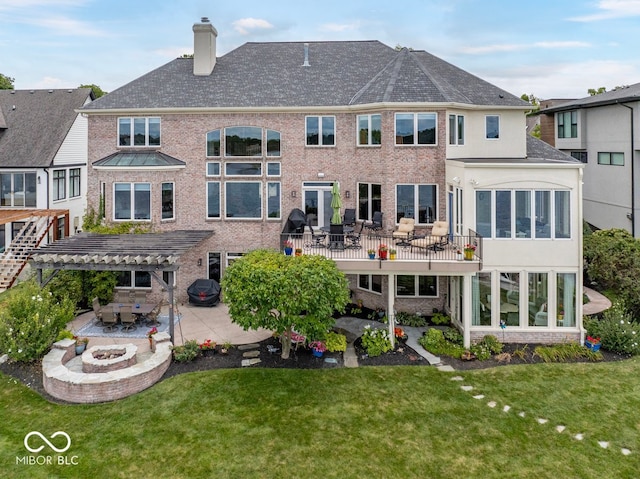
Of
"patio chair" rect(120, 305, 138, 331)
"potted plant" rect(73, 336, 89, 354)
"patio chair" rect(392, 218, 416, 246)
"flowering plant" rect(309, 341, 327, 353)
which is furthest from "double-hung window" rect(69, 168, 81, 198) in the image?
"patio chair" rect(392, 218, 416, 246)

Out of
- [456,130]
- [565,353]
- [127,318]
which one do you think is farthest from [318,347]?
[456,130]

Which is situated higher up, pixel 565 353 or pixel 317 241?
pixel 317 241

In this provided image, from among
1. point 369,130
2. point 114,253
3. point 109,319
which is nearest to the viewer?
point 114,253

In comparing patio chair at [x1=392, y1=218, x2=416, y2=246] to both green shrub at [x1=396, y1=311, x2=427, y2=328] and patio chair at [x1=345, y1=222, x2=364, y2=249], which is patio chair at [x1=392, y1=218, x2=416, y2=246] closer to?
patio chair at [x1=345, y1=222, x2=364, y2=249]

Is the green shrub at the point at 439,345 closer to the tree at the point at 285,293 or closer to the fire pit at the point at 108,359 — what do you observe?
the tree at the point at 285,293

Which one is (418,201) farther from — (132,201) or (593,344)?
(132,201)
